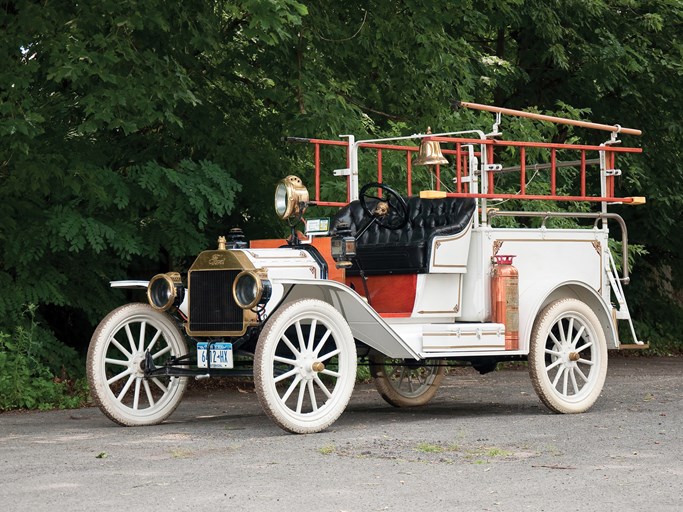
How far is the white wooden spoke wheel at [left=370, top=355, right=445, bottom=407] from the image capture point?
11758 mm

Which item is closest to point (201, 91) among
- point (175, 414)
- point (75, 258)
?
point (75, 258)

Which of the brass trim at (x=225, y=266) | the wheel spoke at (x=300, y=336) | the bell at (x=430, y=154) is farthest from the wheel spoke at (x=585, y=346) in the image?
the brass trim at (x=225, y=266)

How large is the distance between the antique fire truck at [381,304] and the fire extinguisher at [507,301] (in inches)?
0.5

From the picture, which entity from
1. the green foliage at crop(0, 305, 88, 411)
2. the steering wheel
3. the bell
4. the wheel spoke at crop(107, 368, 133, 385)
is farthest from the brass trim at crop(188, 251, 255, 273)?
the green foliage at crop(0, 305, 88, 411)

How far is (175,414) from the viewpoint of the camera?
11.3 meters

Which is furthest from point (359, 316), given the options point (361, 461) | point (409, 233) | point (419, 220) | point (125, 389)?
point (361, 461)

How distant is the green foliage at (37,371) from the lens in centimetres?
1212

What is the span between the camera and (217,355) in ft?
31.0

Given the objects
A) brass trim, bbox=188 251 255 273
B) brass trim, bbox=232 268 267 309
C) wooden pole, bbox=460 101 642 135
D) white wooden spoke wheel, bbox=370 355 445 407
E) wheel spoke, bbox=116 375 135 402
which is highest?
wooden pole, bbox=460 101 642 135

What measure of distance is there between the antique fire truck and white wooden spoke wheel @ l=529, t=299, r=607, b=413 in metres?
0.01

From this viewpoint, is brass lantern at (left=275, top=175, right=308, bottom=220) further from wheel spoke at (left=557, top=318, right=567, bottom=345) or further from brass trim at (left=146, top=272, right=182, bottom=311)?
wheel spoke at (left=557, top=318, right=567, bottom=345)

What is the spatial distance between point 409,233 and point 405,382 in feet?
6.04

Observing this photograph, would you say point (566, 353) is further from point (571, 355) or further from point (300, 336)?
point (300, 336)

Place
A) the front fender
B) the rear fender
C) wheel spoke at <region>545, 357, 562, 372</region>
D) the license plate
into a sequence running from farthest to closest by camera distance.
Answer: the rear fender, wheel spoke at <region>545, 357, 562, 372</region>, the front fender, the license plate
